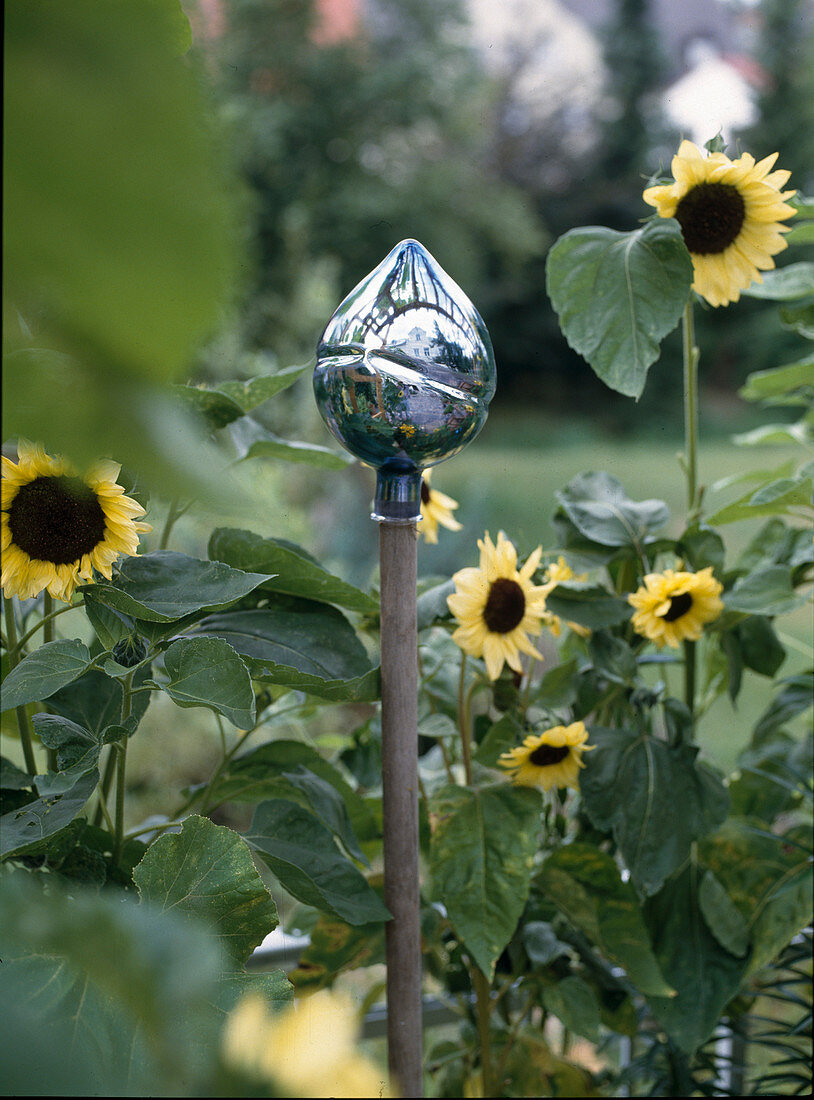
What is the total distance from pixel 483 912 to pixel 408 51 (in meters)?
5.19

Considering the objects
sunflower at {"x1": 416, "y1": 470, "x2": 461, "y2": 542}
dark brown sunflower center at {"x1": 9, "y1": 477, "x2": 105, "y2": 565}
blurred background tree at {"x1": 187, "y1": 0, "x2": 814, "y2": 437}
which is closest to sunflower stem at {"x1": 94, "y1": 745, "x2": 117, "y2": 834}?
dark brown sunflower center at {"x1": 9, "y1": 477, "x2": 105, "y2": 565}

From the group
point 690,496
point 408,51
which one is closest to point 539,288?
point 408,51

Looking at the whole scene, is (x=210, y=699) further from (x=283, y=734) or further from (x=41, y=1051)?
(x=283, y=734)

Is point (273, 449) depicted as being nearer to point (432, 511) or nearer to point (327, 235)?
point (432, 511)

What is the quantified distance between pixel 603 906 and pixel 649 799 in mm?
77

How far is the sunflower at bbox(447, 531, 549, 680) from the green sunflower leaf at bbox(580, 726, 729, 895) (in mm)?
107

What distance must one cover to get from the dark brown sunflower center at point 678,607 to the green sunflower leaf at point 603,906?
0.51 ft

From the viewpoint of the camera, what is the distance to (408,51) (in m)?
4.77

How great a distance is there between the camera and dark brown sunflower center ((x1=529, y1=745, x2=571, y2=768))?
1.74ft

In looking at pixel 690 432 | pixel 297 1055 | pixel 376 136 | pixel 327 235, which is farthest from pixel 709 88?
pixel 297 1055

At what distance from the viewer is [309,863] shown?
1.40 ft

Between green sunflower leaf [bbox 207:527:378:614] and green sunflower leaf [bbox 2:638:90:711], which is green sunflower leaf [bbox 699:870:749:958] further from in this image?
green sunflower leaf [bbox 2:638:90:711]

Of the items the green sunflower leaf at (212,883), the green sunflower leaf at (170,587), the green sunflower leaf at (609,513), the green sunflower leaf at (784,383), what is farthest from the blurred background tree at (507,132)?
the green sunflower leaf at (212,883)

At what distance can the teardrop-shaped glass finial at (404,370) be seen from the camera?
0.39m
